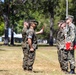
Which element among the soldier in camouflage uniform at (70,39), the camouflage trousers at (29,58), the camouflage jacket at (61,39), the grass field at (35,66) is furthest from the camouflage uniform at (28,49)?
the soldier in camouflage uniform at (70,39)

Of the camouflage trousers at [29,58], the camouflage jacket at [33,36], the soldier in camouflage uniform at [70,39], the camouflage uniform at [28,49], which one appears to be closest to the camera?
the soldier in camouflage uniform at [70,39]

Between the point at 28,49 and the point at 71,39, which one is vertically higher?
the point at 71,39

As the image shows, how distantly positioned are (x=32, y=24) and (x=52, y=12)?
1952 inches

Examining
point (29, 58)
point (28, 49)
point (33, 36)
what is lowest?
point (29, 58)

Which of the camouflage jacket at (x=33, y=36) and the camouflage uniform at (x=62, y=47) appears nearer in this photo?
the camouflage jacket at (x=33, y=36)

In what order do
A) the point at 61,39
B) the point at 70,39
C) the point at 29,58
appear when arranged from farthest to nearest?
the point at 61,39 → the point at 29,58 → the point at 70,39

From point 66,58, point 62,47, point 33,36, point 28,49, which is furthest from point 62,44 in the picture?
point 28,49

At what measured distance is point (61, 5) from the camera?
200 ft

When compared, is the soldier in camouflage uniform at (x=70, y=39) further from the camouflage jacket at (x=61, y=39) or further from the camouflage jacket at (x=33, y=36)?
the camouflage jacket at (x=33, y=36)

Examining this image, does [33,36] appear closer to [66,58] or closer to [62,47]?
[62,47]

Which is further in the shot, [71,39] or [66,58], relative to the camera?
[66,58]

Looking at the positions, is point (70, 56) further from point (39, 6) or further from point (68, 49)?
point (39, 6)

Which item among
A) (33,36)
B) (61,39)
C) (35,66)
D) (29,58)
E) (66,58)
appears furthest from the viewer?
(35,66)

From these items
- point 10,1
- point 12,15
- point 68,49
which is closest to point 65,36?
point 68,49
